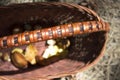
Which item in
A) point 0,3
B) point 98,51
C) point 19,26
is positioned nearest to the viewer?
point 98,51

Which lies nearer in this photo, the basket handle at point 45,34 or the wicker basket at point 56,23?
the basket handle at point 45,34

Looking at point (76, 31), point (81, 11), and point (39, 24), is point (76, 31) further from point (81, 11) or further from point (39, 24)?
point (39, 24)

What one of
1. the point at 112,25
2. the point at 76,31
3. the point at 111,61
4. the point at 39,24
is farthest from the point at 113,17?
the point at 76,31

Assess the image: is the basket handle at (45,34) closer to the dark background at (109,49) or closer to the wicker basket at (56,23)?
the wicker basket at (56,23)

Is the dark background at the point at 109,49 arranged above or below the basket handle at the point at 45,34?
below

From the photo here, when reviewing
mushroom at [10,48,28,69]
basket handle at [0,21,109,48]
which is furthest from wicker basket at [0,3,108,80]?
basket handle at [0,21,109,48]

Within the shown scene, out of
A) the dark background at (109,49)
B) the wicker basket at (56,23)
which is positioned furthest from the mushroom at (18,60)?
the dark background at (109,49)

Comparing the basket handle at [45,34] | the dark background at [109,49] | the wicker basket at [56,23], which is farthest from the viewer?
the dark background at [109,49]

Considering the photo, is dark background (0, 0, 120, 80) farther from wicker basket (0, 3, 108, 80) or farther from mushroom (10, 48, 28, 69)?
mushroom (10, 48, 28, 69)

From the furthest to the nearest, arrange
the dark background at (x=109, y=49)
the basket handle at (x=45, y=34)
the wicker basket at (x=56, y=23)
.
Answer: the dark background at (x=109, y=49) → the wicker basket at (x=56, y=23) → the basket handle at (x=45, y=34)
